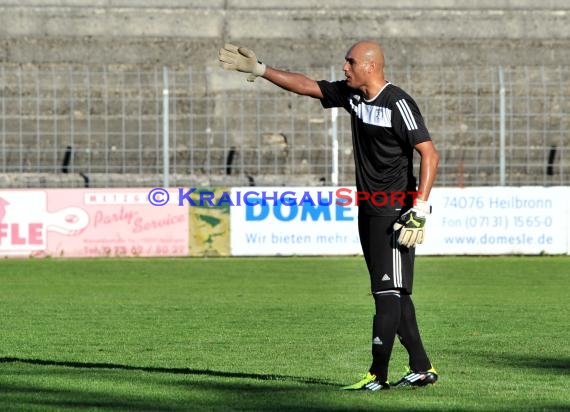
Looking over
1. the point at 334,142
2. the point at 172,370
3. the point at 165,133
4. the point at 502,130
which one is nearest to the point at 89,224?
the point at 165,133

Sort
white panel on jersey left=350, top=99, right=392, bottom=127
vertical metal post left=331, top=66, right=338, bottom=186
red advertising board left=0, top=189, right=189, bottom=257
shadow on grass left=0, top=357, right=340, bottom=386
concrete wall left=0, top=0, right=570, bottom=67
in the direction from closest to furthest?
white panel on jersey left=350, top=99, right=392, bottom=127
shadow on grass left=0, top=357, right=340, bottom=386
red advertising board left=0, top=189, right=189, bottom=257
vertical metal post left=331, top=66, right=338, bottom=186
concrete wall left=0, top=0, right=570, bottom=67

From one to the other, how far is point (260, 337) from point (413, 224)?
394cm

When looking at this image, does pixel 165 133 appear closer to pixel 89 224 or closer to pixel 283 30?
pixel 89 224

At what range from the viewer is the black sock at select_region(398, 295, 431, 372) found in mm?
7832

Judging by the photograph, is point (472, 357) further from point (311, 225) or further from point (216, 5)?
point (216, 5)

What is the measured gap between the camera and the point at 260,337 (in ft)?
36.7

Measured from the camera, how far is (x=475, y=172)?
25.3 metres

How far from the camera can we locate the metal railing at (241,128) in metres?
24.8

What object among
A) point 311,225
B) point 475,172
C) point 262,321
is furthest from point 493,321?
point 475,172

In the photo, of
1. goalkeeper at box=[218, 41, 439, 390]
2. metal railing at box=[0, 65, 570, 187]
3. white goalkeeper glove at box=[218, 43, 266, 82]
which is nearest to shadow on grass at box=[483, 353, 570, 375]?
goalkeeper at box=[218, 41, 439, 390]

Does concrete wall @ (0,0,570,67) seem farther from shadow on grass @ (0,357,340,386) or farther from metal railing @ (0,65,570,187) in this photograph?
shadow on grass @ (0,357,340,386)

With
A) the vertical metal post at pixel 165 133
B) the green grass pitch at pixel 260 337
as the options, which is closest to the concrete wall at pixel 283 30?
the vertical metal post at pixel 165 133

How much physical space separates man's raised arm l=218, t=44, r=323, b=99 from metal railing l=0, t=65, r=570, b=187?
15.8 metres

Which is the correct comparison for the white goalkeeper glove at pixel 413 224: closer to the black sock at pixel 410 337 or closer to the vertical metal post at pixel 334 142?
the black sock at pixel 410 337
